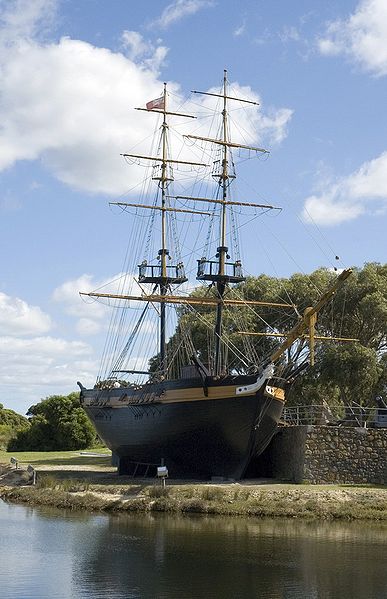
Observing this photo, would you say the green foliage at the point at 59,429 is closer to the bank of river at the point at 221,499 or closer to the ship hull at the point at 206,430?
the ship hull at the point at 206,430

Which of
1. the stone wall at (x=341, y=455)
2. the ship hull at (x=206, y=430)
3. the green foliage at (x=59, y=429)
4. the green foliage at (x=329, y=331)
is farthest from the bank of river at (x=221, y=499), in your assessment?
the green foliage at (x=59, y=429)

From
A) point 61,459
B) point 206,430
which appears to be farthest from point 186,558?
point 61,459

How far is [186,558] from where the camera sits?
2242cm

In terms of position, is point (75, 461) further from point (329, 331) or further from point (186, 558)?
point (186, 558)

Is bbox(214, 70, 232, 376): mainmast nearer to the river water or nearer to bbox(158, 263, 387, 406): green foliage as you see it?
bbox(158, 263, 387, 406): green foliage

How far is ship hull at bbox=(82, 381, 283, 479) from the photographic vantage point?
122 ft

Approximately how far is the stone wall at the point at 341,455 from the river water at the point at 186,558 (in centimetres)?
706

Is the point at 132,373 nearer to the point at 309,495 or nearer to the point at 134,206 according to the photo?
the point at 134,206

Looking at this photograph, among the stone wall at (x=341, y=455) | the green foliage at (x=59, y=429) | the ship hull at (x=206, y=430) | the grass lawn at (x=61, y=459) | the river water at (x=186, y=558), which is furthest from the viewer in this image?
the green foliage at (x=59, y=429)

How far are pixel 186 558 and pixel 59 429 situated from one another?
43635 millimetres

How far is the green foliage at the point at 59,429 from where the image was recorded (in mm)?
64750

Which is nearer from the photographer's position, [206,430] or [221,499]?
[221,499]

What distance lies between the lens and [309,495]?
3150 cm

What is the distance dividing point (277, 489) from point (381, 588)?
1364 centimetres
